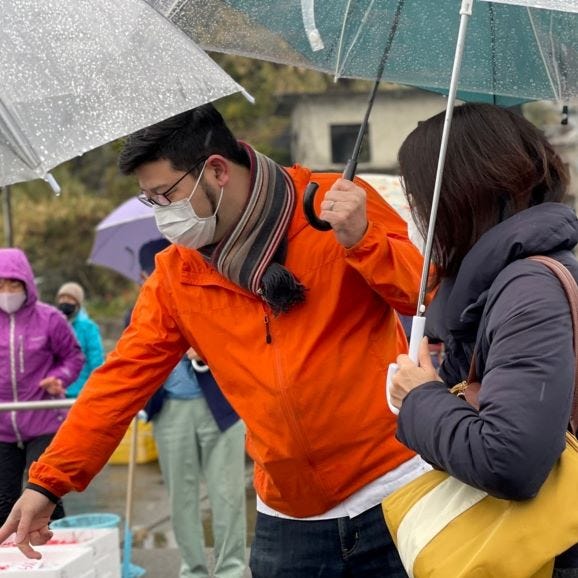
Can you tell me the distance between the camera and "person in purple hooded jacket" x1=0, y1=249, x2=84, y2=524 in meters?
6.63

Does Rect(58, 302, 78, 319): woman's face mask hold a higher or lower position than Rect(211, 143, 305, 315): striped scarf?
lower

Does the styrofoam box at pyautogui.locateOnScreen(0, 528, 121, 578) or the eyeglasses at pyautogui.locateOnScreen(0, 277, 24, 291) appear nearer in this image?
the styrofoam box at pyautogui.locateOnScreen(0, 528, 121, 578)

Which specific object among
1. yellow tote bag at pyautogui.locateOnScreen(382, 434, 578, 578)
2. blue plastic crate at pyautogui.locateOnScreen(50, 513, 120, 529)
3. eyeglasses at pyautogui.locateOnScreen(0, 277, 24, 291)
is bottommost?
blue plastic crate at pyautogui.locateOnScreen(50, 513, 120, 529)

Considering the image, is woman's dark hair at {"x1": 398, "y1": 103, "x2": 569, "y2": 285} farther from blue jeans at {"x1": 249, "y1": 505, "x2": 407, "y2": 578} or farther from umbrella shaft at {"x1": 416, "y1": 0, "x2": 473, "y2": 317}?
blue jeans at {"x1": 249, "y1": 505, "x2": 407, "y2": 578}

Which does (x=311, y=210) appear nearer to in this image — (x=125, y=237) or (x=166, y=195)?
(x=166, y=195)

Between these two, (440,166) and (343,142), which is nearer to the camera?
(440,166)

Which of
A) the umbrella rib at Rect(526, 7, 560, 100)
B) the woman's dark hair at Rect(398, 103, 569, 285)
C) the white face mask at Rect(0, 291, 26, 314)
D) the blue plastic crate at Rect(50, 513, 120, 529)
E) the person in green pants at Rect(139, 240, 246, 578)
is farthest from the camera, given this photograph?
the white face mask at Rect(0, 291, 26, 314)

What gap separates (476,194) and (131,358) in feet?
4.95

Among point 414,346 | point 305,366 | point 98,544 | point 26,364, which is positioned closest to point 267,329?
point 305,366

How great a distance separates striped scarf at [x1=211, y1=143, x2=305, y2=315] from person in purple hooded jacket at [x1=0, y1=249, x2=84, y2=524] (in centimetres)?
347

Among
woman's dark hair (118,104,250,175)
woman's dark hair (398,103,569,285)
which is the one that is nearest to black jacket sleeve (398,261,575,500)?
woman's dark hair (398,103,569,285)

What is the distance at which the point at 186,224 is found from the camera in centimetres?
344

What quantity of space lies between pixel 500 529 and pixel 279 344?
120 centimetres

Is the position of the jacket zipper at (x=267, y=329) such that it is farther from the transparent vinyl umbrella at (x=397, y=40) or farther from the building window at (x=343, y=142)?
the building window at (x=343, y=142)
